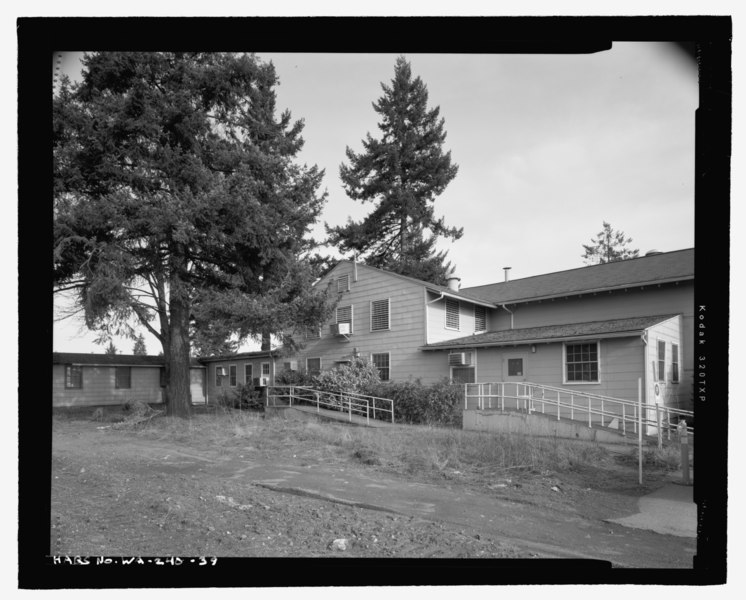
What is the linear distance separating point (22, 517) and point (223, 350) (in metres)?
10.5

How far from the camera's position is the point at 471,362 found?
6.32m

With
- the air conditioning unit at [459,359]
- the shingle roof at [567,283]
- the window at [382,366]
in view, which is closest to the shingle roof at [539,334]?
the air conditioning unit at [459,359]

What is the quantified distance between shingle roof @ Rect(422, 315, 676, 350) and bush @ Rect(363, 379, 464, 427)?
0.56m

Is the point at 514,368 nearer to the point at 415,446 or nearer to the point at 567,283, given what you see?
the point at 567,283

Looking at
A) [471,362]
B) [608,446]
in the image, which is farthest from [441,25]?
[608,446]

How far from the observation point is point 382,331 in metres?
6.39

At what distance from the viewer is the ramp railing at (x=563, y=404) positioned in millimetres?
6156

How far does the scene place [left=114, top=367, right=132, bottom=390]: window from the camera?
23.1 m

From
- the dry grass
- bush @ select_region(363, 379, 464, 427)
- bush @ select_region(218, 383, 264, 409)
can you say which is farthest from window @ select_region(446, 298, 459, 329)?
bush @ select_region(218, 383, 264, 409)

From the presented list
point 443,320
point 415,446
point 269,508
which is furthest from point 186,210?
point 269,508

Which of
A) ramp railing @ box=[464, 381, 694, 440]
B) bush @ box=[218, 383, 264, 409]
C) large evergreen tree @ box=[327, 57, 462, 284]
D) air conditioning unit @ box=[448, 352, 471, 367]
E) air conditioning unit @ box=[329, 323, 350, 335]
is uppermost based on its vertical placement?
large evergreen tree @ box=[327, 57, 462, 284]

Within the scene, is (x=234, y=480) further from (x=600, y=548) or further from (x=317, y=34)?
(x=317, y=34)

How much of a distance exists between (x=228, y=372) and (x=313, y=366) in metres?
5.42

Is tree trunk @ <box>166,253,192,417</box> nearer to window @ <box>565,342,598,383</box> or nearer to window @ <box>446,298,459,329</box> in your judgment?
window @ <box>446,298,459,329</box>
